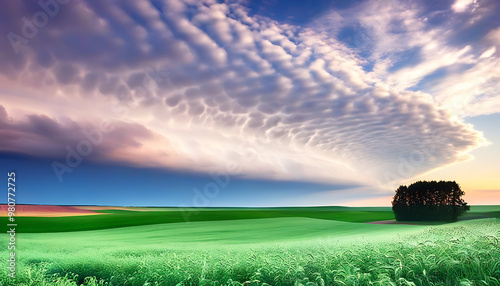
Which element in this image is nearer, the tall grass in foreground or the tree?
the tall grass in foreground

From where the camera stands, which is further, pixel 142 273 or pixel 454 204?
pixel 454 204

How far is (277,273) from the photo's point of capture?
6992mm

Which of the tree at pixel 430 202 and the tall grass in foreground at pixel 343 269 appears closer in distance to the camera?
the tall grass in foreground at pixel 343 269

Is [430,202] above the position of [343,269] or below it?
below

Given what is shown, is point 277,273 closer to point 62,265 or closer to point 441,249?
point 441,249

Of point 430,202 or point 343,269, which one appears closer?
point 343,269

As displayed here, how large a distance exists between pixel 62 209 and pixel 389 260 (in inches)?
1873

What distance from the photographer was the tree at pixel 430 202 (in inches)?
1358

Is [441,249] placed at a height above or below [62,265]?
above

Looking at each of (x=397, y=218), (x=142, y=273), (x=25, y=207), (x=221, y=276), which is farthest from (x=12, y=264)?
(x=397, y=218)

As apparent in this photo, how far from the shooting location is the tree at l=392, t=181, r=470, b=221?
113ft

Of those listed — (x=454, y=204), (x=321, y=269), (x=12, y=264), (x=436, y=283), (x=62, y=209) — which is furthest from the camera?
(x=62, y=209)

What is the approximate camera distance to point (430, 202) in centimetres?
3556

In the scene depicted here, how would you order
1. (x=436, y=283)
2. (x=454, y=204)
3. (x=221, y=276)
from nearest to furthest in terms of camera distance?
1. (x=436, y=283)
2. (x=221, y=276)
3. (x=454, y=204)
